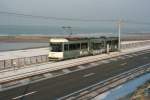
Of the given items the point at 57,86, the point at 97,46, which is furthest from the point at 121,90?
the point at 97,46

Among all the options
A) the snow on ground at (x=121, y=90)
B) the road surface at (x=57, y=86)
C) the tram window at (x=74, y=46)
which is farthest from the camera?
the tram window at (x=74, y=46)

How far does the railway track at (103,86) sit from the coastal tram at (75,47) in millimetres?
12299

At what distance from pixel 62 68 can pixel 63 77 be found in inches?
272

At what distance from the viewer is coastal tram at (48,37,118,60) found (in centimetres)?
4519

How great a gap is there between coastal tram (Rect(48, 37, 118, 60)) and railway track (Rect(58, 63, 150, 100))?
40.3 ft

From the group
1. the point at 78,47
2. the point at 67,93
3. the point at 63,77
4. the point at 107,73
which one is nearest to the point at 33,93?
the point at 67,93

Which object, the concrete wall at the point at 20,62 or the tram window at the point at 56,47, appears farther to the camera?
the tram window at the point at 56,47

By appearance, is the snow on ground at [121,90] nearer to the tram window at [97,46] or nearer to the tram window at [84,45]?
the tram window at [84,45]

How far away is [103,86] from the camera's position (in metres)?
26.9

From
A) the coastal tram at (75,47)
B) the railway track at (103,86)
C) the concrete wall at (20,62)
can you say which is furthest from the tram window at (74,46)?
the railway track at (103,86)

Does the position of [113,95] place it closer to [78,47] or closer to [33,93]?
[33,93]

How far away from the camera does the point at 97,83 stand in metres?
28.2

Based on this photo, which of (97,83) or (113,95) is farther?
(97,83)

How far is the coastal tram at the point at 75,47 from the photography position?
148 feet
